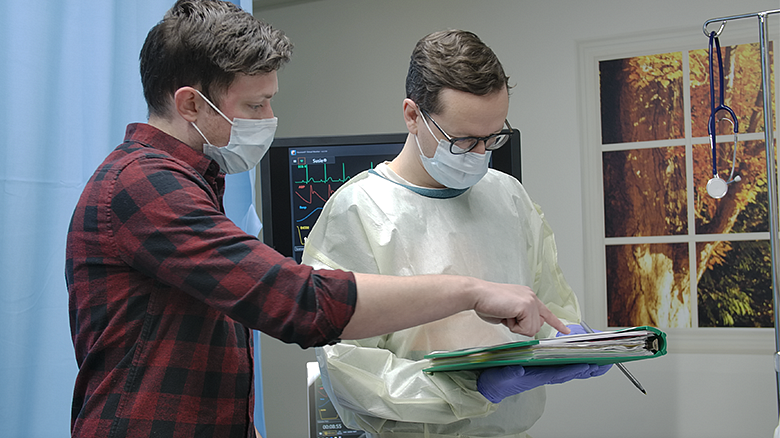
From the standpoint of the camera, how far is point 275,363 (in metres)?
3.14

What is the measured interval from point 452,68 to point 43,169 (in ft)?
3.34

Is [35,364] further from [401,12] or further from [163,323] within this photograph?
[401,12]

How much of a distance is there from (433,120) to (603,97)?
6.55 feet

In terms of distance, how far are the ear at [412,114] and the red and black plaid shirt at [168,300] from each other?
1.36 feet

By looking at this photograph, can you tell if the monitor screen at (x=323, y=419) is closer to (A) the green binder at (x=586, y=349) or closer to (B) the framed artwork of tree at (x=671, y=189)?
(A) the green binder at (x=586, y=349)

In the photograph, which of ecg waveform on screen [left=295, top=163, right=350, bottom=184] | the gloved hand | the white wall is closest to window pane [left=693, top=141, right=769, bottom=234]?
the white wall

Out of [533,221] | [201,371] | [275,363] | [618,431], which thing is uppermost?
[533,221]

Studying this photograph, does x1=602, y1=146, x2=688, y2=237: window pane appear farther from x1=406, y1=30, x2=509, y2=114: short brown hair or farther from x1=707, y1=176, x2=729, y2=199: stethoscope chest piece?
x1=406, y1=30, x2=509, y2=114: short brown hair

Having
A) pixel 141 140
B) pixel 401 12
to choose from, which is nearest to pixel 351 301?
pixel 141 140

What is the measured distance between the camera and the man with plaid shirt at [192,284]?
0.62 meters

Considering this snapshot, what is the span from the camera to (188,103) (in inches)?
Result: 31.6

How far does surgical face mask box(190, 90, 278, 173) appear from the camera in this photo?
85 centimetres

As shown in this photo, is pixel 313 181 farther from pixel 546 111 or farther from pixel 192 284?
pixel 546 111

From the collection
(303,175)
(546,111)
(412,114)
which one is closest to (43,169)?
(303,175)
